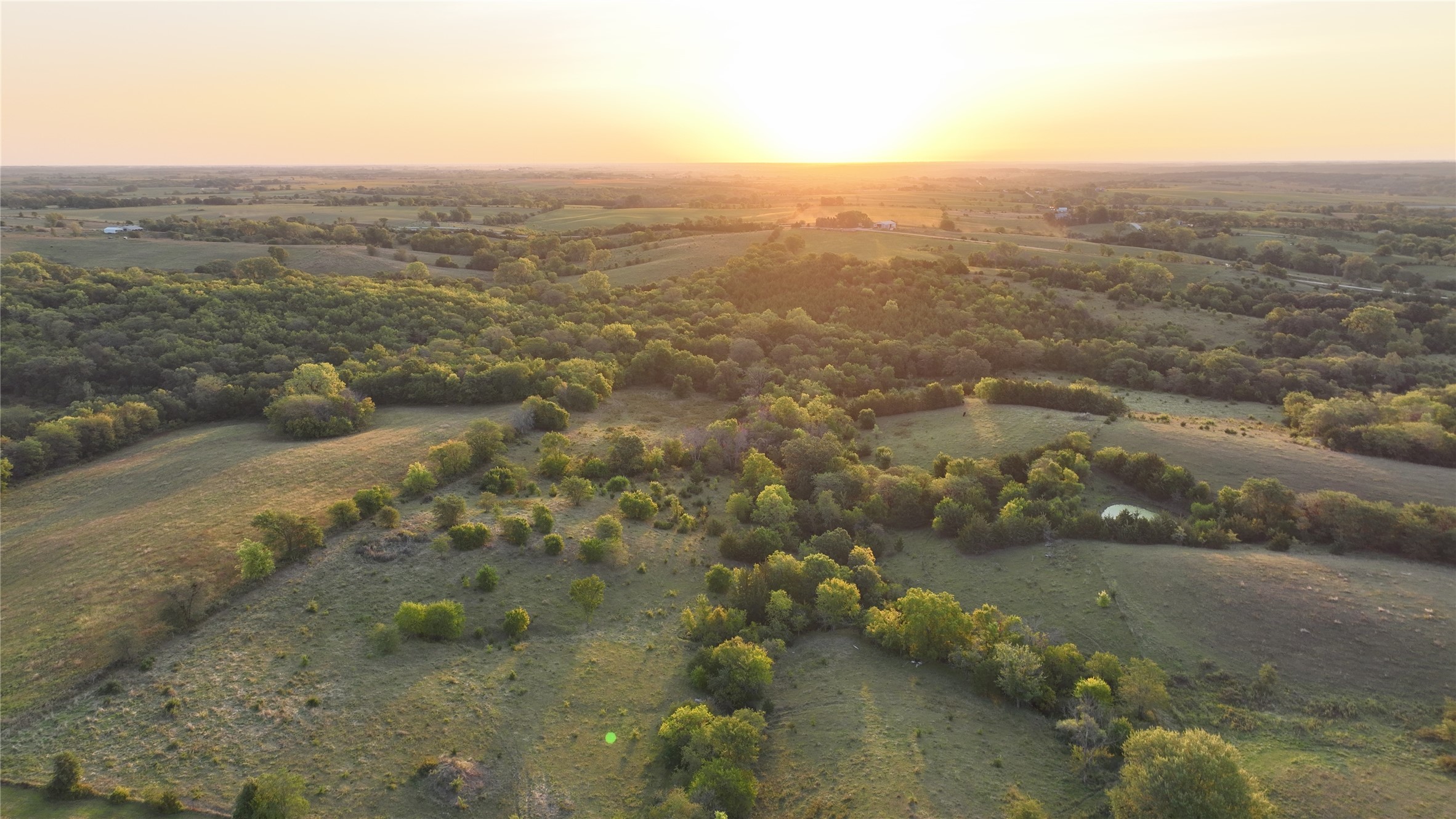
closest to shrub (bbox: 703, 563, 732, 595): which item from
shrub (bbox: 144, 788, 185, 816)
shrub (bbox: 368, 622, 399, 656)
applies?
shrub (bbox: 368, 622, 399, 656)

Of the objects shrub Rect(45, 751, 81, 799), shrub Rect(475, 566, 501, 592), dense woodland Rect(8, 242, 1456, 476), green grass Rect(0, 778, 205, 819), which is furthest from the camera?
dense woodland Rect(8, 242, 1456, 476)

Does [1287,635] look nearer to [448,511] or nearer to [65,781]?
[448,511]

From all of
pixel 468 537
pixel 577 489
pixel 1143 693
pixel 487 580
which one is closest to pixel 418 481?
pixel 468 537

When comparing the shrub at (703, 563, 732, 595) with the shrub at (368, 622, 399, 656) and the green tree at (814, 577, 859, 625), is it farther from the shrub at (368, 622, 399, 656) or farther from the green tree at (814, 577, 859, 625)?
the shrub at (368, 622, 399, 656)

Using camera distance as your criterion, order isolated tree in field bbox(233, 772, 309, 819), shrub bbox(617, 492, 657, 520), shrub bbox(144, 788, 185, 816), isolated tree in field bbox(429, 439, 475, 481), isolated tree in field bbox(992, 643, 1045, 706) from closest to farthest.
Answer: isolated tree in field bbox(233, 772, 309, 819) < shrub bbox(144, 788, 185, 816) < isolated tree in field bbox(992, 643, 1045, 706) < shrub bbox(617, 492, 657, 520) < isolated tree in field bbox(429, 439, 475, 481)

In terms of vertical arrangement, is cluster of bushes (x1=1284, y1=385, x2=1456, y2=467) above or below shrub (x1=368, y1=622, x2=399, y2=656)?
above

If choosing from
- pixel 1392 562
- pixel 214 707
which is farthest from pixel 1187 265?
pixel 214 707

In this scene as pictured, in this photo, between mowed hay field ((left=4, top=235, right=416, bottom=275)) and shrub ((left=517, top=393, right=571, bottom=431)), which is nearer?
shrub ((left=517, top=393, right=571, bottom=431))

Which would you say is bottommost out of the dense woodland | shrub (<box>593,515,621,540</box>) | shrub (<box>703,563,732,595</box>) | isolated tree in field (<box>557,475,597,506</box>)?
shrub (<box>703,563,732,595</box>)
